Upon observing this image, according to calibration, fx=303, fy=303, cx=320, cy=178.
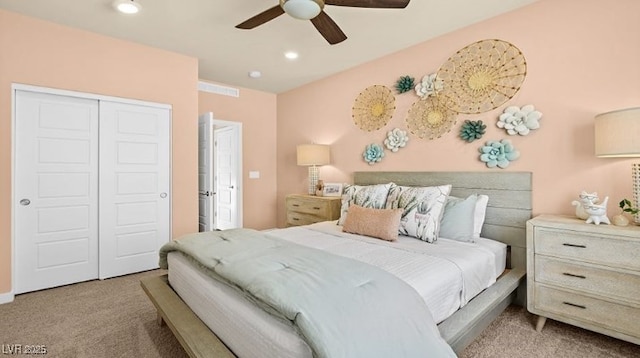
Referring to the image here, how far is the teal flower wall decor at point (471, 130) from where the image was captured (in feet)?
9.12

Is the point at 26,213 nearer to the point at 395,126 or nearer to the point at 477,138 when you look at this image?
the point at 395,126

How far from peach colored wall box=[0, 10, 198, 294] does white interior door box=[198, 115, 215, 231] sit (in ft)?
0.58

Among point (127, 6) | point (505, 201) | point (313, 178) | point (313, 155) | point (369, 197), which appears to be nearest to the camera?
point (127, 6)

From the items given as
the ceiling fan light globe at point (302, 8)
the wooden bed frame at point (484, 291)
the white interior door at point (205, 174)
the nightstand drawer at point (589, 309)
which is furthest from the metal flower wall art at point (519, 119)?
the white interior door at point (205, 174)

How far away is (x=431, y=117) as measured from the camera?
316cm

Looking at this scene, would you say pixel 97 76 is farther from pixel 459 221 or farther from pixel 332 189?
pixel 459 221

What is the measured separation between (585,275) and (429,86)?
81.0 inches

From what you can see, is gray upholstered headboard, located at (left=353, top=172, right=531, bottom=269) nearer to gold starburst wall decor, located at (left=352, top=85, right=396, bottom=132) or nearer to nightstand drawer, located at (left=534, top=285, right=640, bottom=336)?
nightstand drawer, located at (left=534, top=285, right=640, bottom=336)

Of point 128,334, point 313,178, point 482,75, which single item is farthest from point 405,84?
point 128,334

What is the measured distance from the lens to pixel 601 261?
6.14ft

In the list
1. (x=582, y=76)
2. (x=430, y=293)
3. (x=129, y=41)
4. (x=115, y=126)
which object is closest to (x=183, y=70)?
(x=129, y=41)

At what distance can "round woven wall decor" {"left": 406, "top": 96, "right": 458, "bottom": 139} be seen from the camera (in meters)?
3.03

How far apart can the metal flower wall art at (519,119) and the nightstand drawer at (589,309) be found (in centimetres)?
126

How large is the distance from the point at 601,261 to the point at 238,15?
10.7 feet
